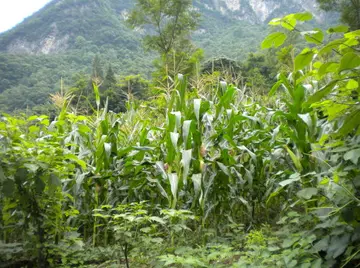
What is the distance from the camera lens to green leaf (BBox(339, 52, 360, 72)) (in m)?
1.08

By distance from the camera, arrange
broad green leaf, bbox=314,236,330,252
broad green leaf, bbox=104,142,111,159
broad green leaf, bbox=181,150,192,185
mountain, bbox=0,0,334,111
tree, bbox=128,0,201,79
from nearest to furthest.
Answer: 1. broad green leaf, bbox=314,236,330,252
2. broad green leaf, bbox=181,150,192,185
3. broad green leaf, bbox=104,142,111,159
4. tree, bbox=128,0,201,79
5. mountain, bbox=0,0,334,111

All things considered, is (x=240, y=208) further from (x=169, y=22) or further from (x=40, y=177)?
(x=169, y=22)

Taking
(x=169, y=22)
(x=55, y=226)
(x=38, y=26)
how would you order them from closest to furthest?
(x=55, y=226) → (x=169, y=22) → (x=38, y=26)

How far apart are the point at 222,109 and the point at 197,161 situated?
0.61m

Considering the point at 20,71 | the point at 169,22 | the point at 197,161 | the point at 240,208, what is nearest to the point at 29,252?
the point at 197,161

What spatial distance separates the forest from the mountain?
27.4 metres

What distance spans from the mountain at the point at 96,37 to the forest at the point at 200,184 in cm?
2736

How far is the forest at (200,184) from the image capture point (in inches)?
55.9

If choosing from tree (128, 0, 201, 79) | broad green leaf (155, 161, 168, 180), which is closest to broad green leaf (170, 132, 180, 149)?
broad green leaf (155, 161, 168, 180)

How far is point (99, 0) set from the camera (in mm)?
68312

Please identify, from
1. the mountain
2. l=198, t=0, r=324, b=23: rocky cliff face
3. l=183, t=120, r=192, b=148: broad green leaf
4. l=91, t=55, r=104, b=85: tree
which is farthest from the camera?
l=198, t=0, r=324, b=23: rocky cliff face

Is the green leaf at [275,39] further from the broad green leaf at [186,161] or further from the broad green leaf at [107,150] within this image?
the broad green leaf at [107,150]

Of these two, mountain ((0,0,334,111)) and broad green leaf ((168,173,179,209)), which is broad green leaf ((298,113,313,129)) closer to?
broad green leaf ((168,173,179,209))

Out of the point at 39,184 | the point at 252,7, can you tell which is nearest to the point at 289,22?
the point at 39,184
